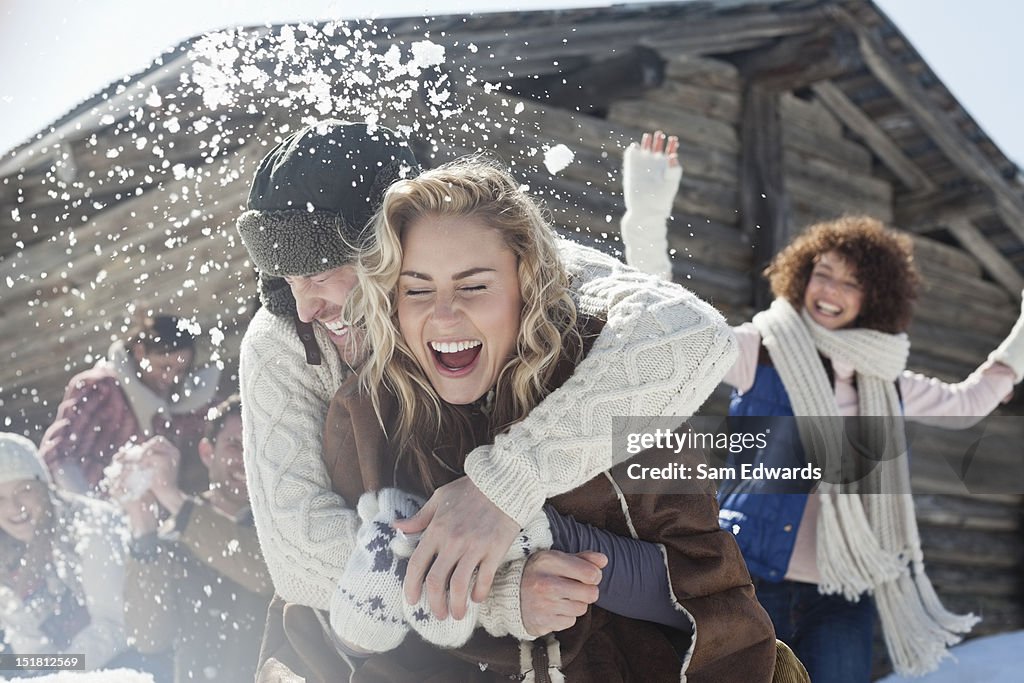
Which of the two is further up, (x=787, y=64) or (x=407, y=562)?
(x=407, y=562)

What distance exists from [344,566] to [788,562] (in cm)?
162

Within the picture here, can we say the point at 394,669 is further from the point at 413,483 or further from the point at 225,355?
the point at 225,355

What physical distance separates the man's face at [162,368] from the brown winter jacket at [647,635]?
88.4 inches

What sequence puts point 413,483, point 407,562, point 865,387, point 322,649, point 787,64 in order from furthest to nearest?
point 787,64, point 865,387, point 322,649, point 413,483, point 407,562

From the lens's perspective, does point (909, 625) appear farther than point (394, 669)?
Yes

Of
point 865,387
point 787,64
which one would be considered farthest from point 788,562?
point 787,64

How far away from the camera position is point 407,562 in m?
1.64

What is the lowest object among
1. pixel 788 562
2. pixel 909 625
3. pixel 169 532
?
pixel 909 625

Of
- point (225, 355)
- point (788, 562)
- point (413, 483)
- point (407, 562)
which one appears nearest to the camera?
point (407, 562)

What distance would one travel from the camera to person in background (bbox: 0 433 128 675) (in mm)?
3277

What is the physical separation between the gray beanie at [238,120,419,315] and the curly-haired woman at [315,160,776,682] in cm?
20

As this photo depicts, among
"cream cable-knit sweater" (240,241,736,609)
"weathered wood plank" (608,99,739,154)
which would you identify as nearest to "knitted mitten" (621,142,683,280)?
"cream cable-knit sweater" (240,241,736,609)

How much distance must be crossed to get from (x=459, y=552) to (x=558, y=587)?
166mm
